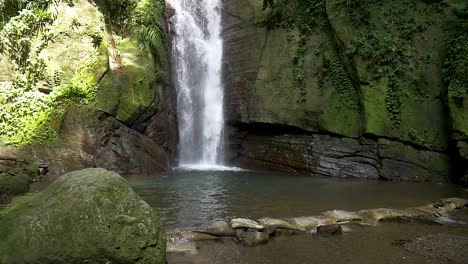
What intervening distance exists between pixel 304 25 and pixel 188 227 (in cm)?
1104

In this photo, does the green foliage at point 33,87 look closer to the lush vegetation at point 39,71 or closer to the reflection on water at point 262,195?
the lush vegetation at point 39,71

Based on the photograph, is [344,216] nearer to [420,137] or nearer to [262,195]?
[262,195]

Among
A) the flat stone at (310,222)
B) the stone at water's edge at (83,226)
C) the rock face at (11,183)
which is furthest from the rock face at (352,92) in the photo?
the stone at water's edge at (83,226)

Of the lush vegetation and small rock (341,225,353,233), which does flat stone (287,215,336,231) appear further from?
the lush vegetation

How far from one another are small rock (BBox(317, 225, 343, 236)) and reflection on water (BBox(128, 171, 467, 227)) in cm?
112

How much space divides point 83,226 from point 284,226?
3.26 metres

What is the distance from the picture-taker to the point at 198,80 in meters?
16.7

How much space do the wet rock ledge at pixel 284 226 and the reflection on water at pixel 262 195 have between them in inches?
28.5

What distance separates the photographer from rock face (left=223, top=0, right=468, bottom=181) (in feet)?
39.0

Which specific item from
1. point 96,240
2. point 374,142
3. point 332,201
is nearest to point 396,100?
point 374,142

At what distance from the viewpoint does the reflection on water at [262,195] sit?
718cm

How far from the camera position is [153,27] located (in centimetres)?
1448

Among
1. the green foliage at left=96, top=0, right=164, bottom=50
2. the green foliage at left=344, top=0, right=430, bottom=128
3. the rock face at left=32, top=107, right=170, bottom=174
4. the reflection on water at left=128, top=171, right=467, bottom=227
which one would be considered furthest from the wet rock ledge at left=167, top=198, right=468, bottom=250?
the green foliage at left=96, top=0, right=164, bottom=50

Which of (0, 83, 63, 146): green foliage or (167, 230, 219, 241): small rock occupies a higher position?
(0, 83, 63, 146): green foliage
